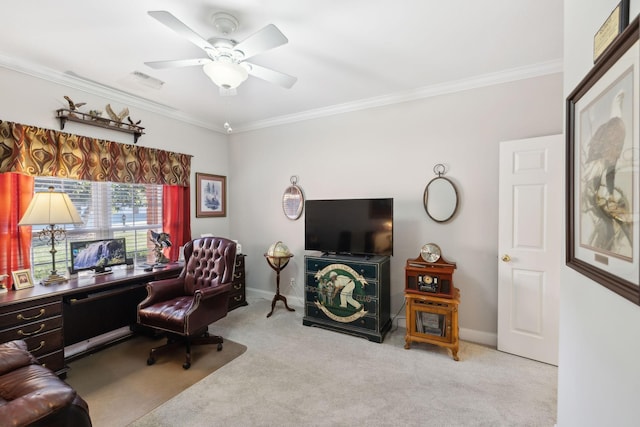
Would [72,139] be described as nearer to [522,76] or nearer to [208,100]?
[208,100]

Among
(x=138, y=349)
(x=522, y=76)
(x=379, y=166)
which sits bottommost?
(x=138, y=349)

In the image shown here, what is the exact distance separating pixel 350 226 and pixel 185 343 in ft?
6.72

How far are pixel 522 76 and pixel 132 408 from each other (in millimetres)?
4285

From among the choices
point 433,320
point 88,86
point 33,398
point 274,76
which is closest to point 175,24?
point 274,76

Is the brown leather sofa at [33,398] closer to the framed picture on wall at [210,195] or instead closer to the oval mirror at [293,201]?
the framed picture on wall at [210,195]

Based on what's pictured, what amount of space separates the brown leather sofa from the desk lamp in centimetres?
103

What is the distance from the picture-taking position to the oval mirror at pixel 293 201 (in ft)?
13.0

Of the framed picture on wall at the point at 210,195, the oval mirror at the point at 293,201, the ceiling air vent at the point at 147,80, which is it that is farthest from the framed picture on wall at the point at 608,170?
the framed picture on wall at the point at 210,195

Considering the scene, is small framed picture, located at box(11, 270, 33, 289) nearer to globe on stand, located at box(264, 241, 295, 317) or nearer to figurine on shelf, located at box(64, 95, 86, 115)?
figurine on shelf, located at box(64, 95, 86, 115)

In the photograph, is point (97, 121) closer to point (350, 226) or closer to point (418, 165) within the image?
point (350, 226)

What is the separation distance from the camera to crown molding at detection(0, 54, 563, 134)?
2.54 meters

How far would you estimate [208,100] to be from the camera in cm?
340

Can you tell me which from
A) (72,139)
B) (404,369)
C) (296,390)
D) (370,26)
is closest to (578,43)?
(370,26)

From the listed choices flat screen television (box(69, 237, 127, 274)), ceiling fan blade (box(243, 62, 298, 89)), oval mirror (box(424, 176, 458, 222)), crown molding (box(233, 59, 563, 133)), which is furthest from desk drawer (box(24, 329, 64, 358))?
oval mirror (box(424, 176, 458, 222))
